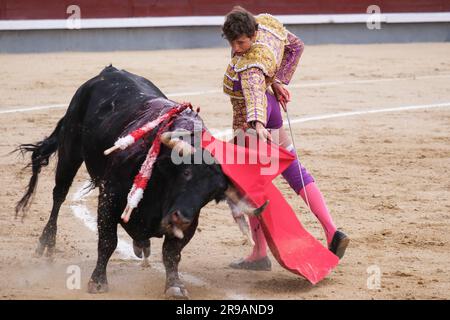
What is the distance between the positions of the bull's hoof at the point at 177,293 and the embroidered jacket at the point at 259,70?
65 cm

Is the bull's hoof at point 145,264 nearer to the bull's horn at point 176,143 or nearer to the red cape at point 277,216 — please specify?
the red cape at point 277,216

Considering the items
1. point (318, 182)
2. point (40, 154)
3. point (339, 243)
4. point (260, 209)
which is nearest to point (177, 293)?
point (260, 209)

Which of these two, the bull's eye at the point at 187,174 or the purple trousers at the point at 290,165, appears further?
the purple trousers at the point at 290,165

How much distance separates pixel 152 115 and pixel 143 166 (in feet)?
1.00

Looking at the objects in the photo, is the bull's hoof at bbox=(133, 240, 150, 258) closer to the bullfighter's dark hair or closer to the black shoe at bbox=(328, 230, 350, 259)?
the black shoe at bbox=(328, 230, 350, 259)

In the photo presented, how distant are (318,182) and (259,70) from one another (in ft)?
6.69

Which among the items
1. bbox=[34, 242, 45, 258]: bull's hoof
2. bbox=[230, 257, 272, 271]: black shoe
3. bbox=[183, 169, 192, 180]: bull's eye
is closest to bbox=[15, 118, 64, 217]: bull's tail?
bbox=[34, 242, 45, 258]: bull's hoof

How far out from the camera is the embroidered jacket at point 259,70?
11.6 ft

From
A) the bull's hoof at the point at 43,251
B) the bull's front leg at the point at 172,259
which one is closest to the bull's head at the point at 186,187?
the bull's front leg at the point at 172,259

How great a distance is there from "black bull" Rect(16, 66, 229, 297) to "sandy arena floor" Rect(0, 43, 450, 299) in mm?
156

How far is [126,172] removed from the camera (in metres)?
3.47

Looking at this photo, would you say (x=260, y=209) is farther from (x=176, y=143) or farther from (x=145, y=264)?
(x=145, y=264)

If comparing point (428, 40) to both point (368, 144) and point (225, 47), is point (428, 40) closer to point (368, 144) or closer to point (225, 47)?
point (225, 47)

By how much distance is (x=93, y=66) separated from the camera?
9.84m
